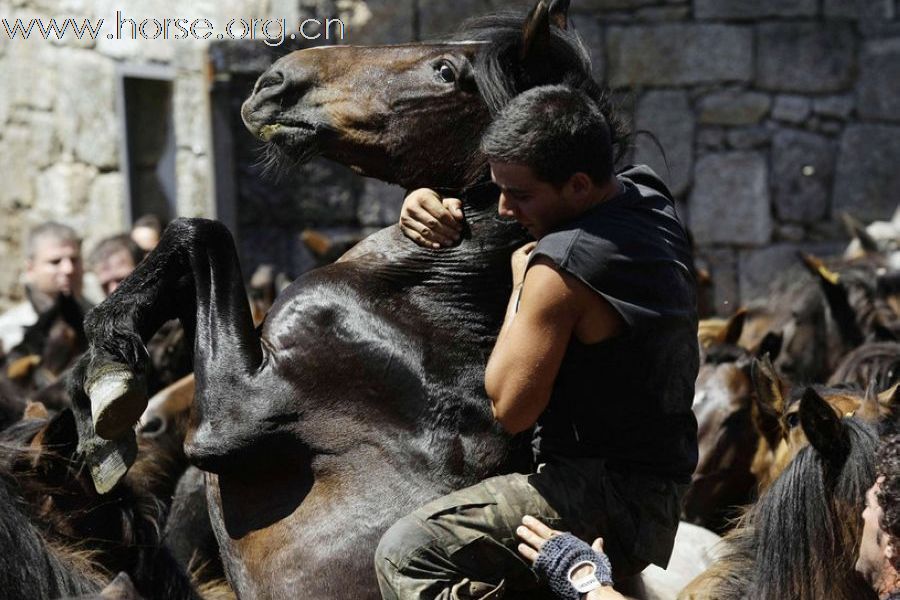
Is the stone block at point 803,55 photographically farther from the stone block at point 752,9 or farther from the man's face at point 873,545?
the man's face at point 873,545

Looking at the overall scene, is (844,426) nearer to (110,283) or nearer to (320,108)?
(320,108)

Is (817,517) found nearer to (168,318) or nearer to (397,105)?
(397,105)

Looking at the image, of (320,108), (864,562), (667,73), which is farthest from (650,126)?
(864,562)

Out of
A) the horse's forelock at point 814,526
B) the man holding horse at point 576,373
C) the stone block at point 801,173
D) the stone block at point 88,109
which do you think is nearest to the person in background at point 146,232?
the stone block at point 88,109

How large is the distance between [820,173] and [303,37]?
5.17 m

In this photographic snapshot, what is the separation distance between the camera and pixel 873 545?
284 centimetres

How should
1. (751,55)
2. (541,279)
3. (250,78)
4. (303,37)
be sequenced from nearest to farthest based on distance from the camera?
1. (541,279)
2. (303,37)
3. (250,78)
4. (751,55)

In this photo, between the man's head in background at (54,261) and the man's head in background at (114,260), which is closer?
the man's head in background at (114,260)

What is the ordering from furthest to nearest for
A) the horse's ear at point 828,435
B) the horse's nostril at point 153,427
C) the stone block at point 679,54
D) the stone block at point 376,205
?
the stone block at point 679,54, the stone block at point 376,205, the horse's nostril at point 153,427, the horse's ear at point 828,435

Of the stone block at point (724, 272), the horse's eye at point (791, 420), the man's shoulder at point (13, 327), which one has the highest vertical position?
the horse's eye at point (791, 420)

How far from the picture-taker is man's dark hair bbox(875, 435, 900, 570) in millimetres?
2713

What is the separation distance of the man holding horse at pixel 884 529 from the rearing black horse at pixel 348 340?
1.03 meters

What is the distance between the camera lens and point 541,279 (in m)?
3.11

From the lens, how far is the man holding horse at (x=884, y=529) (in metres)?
2.73
